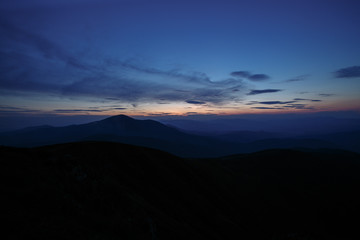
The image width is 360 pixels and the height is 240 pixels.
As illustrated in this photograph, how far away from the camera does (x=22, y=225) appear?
35.4 feet

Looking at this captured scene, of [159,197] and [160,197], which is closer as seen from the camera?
[159,197]

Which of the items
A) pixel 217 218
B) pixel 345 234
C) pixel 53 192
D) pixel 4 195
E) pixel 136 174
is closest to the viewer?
pixel 4 195

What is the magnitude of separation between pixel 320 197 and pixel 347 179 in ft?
111

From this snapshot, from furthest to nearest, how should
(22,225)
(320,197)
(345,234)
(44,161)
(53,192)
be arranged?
(320,197)
(345,234)
(44,161)
(53,192)
(22,225)

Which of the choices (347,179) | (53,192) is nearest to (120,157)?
(53,192)

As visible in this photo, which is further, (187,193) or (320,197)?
(320,197)

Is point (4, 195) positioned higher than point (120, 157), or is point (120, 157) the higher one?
point (4, 195)

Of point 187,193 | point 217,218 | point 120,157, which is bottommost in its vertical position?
point 217,218

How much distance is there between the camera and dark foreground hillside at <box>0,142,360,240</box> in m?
14.2

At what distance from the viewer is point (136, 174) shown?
43375 millimetres

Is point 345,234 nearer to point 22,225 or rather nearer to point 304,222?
point 304,222

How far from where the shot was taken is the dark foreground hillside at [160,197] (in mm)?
14226

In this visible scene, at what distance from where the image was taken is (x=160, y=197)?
37000 millimetres

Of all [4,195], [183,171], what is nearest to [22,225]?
[4,195]
